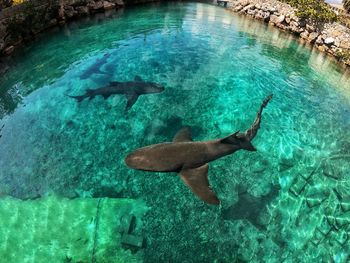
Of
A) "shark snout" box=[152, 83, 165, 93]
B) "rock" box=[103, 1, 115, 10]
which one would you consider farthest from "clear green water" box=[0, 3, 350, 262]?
"rock" box=[103, 1, 115, 10]

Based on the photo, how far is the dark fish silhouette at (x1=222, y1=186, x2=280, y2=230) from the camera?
944 cm

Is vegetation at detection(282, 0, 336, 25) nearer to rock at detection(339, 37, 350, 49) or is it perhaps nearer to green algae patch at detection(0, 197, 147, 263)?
rock at detection(339, 37, 350, 49)

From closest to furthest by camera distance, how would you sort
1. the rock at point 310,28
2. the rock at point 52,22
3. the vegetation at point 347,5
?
1. the rock at point 52,22
2. the rock at point 310,28
3. the vegetation at point 347,5

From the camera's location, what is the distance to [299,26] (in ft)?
82.1

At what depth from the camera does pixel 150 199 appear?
9.90m

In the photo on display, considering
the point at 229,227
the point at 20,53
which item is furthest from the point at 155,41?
the point at 229,227

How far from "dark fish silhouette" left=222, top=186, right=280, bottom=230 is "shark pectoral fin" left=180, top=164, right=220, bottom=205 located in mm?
1353

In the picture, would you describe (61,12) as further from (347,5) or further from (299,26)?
(347,5)

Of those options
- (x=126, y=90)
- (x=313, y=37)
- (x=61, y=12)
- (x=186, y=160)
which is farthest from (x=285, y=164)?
(x=61, y=12)

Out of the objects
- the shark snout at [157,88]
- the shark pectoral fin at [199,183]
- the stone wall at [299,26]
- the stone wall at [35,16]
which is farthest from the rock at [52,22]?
the shark pectoral fin at [199,183]

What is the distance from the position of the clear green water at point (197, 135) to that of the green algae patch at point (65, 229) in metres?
0.42

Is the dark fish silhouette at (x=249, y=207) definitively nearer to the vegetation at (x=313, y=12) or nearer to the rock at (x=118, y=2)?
the vegetation at (x=313, y=12)

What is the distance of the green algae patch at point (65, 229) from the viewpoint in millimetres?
8273

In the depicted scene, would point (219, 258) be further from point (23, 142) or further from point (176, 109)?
point (23, 142)
